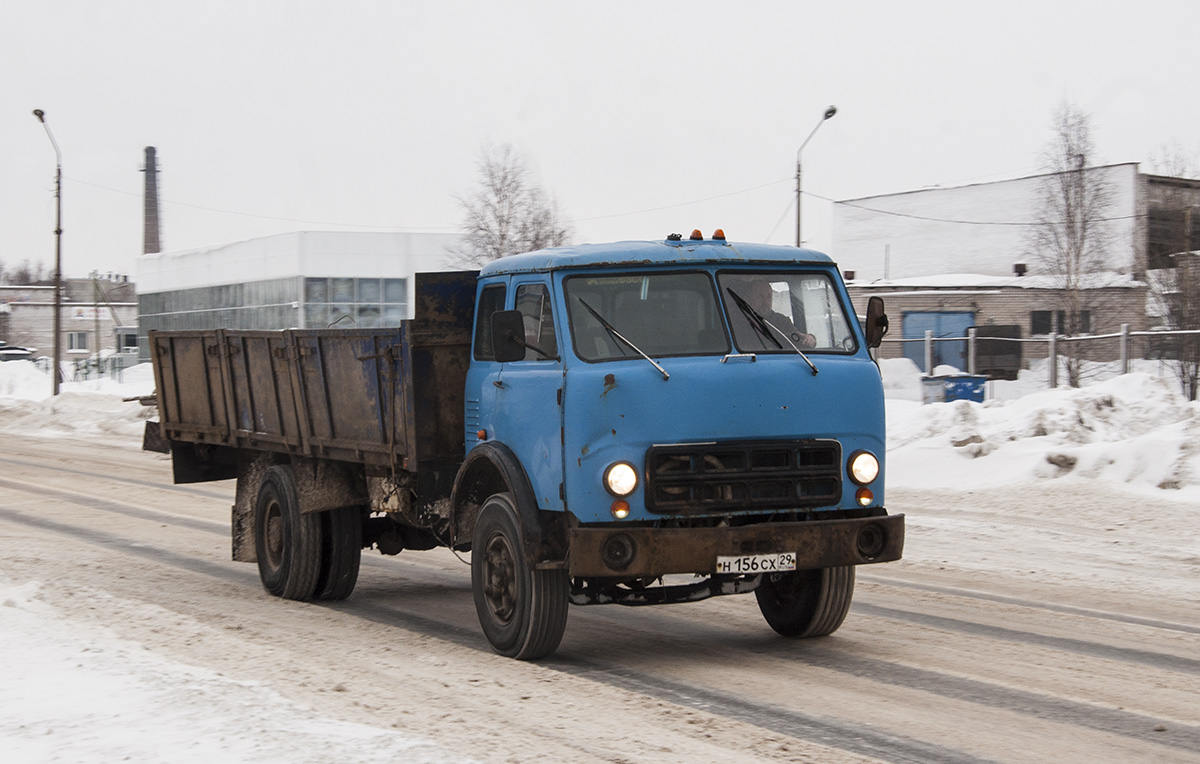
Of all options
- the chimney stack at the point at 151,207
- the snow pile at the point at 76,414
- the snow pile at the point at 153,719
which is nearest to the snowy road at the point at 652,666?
the snow pile at the point at 153,719

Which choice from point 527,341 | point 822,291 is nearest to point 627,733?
point 527,341

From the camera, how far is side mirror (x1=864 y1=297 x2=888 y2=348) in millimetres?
7812

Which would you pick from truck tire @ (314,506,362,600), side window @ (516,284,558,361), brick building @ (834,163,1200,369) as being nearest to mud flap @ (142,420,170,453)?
truck tire @ (314,506,362,600)

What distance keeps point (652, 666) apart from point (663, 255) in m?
2.28

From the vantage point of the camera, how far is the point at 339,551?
1016 cm

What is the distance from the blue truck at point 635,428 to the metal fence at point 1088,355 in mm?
17573

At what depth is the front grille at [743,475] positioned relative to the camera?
7.11 m

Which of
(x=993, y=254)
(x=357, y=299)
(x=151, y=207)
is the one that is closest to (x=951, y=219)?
(x=993, y=254)

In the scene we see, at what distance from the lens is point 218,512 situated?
16.3 metres

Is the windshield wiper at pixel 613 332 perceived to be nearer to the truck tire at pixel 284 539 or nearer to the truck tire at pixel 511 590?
the truck tire at pixel 511 590

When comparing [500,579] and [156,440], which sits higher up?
[156,440]

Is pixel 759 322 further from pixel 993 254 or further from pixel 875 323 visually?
pixel 993 254

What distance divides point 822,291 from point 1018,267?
45.1 m

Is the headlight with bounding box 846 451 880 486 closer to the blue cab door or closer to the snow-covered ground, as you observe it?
the blue cab door
